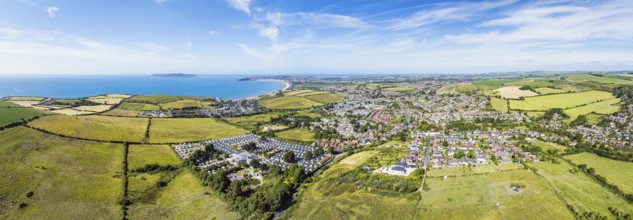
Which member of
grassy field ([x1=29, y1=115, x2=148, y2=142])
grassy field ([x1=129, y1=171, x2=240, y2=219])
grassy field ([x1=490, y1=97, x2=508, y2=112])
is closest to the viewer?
grassy field ([x1=129, y1=171, x2=240, y2=219])

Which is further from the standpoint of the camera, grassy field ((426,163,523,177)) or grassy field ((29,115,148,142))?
grassy field ((29,115,148,142))

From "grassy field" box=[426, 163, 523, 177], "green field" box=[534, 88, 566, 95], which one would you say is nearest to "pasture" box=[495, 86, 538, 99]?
"green field" box=[534, 88, 566, 95]

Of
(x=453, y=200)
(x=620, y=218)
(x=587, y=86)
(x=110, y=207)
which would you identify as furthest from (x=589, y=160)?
(x=587, y=86)

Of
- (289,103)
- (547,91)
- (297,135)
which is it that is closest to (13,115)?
(297,135)

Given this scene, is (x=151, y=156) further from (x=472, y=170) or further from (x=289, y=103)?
(x=289, y=103)

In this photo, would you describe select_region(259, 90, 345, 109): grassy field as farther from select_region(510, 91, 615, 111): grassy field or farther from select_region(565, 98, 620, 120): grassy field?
select_region(565, 98, 620, 120): grassy field

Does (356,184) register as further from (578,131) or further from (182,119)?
(182,119)

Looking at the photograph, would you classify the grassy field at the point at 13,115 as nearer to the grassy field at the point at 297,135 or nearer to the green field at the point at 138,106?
the green field at the point at 138,106
